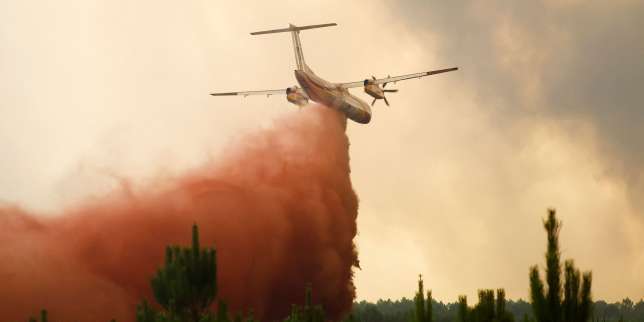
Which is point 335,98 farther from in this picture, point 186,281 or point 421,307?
point 421,307

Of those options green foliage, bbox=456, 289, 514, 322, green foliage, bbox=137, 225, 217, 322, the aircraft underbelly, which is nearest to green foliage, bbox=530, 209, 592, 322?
green foliage, bbox=456, 289, 514, 322

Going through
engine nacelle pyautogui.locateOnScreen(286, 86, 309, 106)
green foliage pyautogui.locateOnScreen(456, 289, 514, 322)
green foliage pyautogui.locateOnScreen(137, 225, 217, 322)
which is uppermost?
engine nacelle pyautogui.locateOnScreen(286, 86, 309, 106)

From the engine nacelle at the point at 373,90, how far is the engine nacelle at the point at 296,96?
5272mm

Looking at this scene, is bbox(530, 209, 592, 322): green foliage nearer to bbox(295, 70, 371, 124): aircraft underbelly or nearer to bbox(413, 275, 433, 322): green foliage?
bbox(413, 275, 433, 322): green foliage

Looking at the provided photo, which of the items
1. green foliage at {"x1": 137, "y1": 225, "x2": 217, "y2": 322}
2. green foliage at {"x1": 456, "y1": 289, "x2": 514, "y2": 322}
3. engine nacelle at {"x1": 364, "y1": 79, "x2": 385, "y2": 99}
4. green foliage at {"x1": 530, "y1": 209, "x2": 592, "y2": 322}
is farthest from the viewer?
engine nacelle at {"x1": 364, "y1": 79, "x2": 385, "y2": 99}

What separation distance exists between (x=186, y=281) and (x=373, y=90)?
43653mm

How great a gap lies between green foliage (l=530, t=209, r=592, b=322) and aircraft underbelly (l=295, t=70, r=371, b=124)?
165 ft

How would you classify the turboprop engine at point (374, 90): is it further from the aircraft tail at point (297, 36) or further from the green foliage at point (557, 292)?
the green foliage at point (557, 292)

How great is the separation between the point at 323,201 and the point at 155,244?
48.6 ft

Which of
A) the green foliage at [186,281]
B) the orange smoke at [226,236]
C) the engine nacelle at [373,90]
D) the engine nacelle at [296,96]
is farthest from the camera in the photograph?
the engine nacelle at [373,90]

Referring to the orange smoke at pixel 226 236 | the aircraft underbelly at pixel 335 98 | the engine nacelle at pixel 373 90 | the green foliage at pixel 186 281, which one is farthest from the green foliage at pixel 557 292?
the engine nacelle at pixel 373 90

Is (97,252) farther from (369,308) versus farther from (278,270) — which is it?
(369,308)

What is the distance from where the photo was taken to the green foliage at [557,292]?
1040 inches

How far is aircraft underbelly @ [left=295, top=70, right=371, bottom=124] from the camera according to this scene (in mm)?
75938
